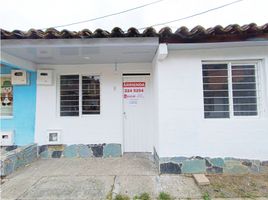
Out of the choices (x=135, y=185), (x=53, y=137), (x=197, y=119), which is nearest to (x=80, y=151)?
(x=53, y=137)

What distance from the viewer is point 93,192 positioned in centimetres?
396

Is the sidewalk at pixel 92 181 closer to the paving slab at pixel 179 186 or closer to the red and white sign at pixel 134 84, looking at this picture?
the paving slab at pixel 179 186

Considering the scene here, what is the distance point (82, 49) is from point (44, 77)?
8.08 feet

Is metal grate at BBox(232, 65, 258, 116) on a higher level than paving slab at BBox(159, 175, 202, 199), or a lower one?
higher

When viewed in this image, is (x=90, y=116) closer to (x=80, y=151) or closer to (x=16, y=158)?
(x=80, y=151)

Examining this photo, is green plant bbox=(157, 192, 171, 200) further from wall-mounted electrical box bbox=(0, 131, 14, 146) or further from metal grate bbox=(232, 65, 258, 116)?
wall-mounted electrical box bbox=(0, 131, 14, 146)

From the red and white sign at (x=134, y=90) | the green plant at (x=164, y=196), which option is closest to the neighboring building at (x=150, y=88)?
the red and white sign at (x=134, y=90)

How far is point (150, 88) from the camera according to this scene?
6.77m

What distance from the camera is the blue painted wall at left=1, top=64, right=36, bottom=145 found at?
6543 millimetres

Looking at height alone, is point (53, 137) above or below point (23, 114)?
below

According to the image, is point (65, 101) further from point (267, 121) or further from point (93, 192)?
point (267, 121)

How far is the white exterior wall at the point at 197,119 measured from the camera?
195 inches

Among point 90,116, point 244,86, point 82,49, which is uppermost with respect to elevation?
point 82,49

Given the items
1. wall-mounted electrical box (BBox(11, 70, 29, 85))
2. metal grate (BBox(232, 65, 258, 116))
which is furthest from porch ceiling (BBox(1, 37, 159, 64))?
metal grate (BBox(232, 65, 258, 116))
